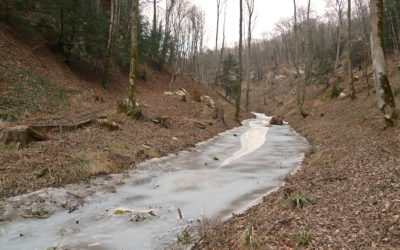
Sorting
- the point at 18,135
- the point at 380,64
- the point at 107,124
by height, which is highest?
the point at 380,64

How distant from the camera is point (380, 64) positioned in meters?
8.60

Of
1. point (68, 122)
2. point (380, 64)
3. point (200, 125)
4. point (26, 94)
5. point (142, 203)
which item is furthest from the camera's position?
point (200, 125)

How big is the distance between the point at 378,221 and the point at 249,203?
8.72 ft

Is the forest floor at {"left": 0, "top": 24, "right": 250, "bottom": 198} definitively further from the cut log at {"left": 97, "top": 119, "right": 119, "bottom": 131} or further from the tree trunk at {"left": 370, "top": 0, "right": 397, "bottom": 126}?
the tree trunk at {"left": 370, "top": 0, "right": 397, "bottom": 126}

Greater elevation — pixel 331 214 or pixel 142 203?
pixel 331 214

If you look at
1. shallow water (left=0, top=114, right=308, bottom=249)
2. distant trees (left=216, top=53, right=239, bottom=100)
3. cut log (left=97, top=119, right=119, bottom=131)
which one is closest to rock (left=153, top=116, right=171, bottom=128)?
cut log (left=97, top=119, right=119, bottom=131)

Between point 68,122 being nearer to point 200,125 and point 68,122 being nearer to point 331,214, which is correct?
point 200,125

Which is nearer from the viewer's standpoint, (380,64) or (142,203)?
(142,203)

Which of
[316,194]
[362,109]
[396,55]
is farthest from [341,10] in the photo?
[316,194]

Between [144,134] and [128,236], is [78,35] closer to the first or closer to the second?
[144,134]

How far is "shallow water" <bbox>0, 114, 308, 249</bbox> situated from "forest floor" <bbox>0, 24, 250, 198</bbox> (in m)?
0.63

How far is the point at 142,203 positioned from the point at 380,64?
8.95 m

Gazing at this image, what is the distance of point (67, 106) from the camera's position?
14.3 meters

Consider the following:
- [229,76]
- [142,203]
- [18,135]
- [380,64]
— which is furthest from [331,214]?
[229,76]
